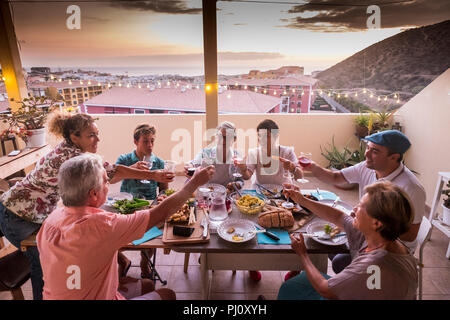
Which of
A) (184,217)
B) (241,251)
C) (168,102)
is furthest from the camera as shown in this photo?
(168,102)

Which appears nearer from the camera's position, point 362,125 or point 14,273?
point 14,273

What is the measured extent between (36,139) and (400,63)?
5560 millimetres

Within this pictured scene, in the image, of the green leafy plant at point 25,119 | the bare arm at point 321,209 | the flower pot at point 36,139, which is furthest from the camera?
the flower pot at point 36,139

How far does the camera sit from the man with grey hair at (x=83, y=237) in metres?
1.17

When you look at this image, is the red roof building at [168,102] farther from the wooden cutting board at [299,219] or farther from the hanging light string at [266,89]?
the wooden cutting board at [299,219]

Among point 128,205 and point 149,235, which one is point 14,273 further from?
point 149,235

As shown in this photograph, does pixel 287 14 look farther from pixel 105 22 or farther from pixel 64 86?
pixel 64 86

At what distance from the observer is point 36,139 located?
3420 mm

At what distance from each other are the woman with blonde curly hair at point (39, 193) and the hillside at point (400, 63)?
4.22 metres

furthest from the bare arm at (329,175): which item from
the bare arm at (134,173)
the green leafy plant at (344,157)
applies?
the green leafy plant at (344,157)

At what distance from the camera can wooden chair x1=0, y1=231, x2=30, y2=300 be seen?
1.72 metres

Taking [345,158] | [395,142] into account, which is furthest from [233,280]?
[345,158]

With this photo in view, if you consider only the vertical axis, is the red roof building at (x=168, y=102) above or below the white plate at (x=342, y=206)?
above
